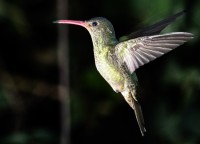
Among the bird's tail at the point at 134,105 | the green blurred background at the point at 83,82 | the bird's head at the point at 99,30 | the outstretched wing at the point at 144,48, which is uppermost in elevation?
the green blurred background at the point at 83,82

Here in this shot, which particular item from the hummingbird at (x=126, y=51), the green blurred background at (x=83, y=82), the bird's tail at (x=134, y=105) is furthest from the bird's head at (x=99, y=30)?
the green blurred background at (x=83, y=82)

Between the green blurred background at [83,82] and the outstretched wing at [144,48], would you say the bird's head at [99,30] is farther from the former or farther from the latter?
the green blurred background at [83,82]

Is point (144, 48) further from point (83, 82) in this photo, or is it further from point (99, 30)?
point (83, 82)

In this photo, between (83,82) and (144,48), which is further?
(83,82)

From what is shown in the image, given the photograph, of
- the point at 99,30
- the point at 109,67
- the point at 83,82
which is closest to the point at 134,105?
the point at 109,67

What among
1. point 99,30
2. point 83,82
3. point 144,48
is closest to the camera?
point 144,48

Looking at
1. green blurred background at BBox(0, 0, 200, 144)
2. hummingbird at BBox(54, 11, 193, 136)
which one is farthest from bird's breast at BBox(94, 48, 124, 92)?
green blurred background at BBox(0, 0, 200, 144)
